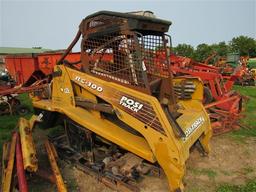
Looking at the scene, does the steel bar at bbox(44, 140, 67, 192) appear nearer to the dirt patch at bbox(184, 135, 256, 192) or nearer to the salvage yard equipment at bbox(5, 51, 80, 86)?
the dirt patch at bbox(184, 135, 256, 192)

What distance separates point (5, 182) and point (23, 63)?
8056 mm

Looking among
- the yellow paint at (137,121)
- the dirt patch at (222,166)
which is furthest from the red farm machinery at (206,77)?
the dirt patch at (222,166)

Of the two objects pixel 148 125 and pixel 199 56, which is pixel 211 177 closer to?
pixel 148 125

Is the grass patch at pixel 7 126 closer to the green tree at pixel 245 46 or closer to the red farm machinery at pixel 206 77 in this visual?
the red farm machinery at pixel 206 77

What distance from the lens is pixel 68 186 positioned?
4.02 m

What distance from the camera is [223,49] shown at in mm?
33094

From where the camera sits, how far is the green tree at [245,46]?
32.7 meters

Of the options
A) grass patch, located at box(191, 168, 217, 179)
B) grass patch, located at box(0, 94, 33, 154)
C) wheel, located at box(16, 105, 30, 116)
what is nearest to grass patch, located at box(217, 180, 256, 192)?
grass patch, located at box(191, 168, 217, 179)

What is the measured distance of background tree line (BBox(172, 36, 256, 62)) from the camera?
107 ft

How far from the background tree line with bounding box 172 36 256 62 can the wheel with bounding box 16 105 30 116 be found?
84.3 ft

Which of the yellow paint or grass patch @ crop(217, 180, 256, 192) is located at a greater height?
the yellow paint

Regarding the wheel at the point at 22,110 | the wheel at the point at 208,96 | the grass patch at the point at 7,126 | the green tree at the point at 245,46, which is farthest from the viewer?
the green tree at the point at 245,46

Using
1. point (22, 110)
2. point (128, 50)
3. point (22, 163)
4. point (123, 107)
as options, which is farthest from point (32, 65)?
point (123, 107)

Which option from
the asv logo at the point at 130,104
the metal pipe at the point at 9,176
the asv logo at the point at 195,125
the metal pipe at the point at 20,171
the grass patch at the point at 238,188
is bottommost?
the grass patch at the point at 238,188
